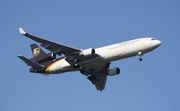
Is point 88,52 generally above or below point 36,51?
below

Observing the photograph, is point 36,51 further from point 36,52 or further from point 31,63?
point 31,63

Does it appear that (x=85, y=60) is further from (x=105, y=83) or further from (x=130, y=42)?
(x=105, y=83)

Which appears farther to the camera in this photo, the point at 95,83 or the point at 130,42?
the point at 95,83

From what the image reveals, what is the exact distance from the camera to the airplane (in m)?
57.0

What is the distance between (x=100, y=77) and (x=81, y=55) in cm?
1190

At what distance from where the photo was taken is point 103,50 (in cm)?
5784

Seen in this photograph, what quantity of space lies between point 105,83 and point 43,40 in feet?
62.1

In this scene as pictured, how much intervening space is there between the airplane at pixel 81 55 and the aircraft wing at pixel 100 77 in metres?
2.35

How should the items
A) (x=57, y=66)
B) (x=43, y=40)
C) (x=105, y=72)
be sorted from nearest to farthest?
(x=43, y=40), (x=57, y=66), (x=105, y=72)

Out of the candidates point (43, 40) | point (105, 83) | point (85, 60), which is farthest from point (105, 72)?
point (43, 40)

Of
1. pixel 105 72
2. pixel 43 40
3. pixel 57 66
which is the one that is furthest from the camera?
pixel 105 72

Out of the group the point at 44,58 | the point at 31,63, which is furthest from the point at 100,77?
the point at 31,63

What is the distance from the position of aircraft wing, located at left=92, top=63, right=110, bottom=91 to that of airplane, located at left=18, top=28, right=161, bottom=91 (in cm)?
235

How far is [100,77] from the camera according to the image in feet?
226
